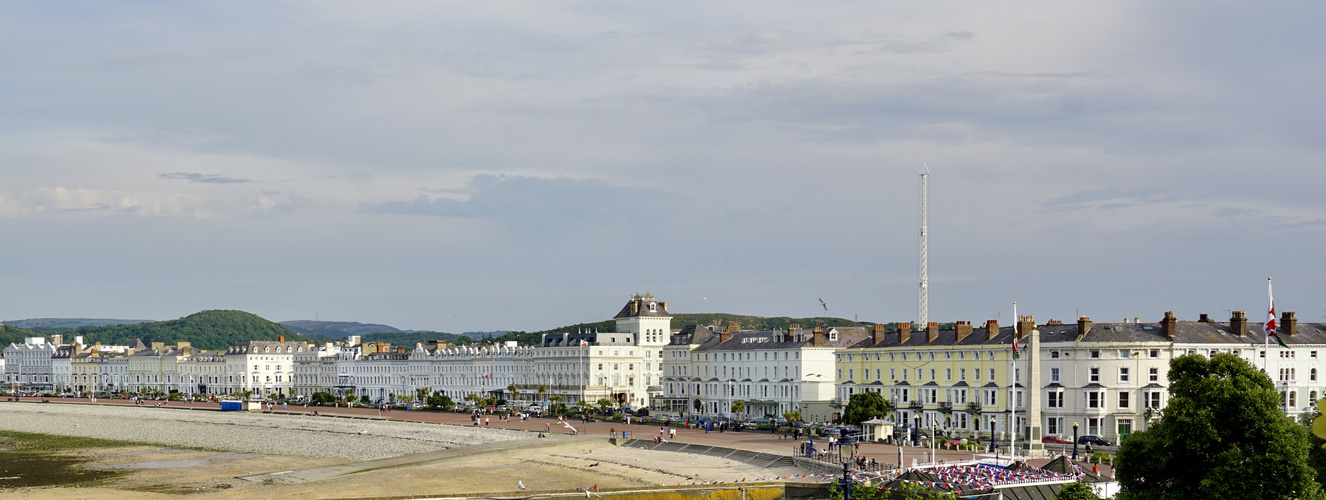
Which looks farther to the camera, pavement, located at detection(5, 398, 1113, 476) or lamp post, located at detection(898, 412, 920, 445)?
lamp post, located at detection(898, 412, 920, 445)

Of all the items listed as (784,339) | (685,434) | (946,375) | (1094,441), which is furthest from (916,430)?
(784,339)

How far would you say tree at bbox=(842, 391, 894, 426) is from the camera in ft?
260

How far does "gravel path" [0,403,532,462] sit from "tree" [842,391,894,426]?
79.6 ft

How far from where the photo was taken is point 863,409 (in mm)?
79375

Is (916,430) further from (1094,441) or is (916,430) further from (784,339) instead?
(784,339)

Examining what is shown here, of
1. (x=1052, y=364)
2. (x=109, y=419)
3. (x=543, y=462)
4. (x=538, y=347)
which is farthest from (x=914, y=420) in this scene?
(x=109, y=419)

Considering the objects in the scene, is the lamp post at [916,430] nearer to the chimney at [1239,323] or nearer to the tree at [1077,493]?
the chimney at [1239,323]

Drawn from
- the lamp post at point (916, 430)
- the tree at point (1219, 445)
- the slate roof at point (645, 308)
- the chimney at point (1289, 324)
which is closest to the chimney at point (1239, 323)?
the chimney at point (1289, 324)

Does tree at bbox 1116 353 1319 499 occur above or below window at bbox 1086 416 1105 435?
above

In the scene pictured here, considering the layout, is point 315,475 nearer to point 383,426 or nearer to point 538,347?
point 383,426

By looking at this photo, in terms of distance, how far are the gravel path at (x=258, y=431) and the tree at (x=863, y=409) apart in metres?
24.2

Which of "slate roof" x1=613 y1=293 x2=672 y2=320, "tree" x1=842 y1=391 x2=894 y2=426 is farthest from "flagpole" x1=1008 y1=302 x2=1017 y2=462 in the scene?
"slate roof" x1=613 y1=293 x2=672 y2=320

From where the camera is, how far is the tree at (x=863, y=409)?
260 ft

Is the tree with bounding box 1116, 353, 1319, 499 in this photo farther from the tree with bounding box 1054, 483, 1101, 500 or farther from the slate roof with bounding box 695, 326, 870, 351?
the slate roof with bounding box 695, 326, 870, 351
